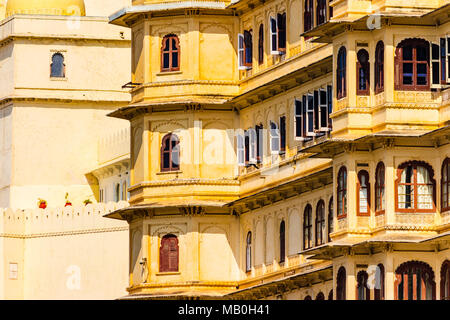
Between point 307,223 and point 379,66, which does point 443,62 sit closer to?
point 379,66

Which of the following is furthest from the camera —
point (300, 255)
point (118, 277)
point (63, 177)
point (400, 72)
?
point (63, 177)

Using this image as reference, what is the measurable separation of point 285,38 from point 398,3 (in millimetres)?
12185

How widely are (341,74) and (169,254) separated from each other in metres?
17.9

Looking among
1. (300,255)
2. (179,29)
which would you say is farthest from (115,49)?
(300,255)

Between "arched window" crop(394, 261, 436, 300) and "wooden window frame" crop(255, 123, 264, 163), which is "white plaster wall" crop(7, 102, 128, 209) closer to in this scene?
"wooden window frame" crop(255, 123, 264, 163)

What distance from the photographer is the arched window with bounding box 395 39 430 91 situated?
79.6m

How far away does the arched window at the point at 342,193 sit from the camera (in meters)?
81.2

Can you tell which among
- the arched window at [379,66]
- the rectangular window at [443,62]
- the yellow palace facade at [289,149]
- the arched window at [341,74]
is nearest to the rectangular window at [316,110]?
the yellow palace facade at [289,149]

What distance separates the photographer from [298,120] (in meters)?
90.2

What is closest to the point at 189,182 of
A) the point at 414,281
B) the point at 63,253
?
the point at 414,281

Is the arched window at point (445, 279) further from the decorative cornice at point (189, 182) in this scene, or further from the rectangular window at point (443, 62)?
the decorative cornice at point (189, 182)

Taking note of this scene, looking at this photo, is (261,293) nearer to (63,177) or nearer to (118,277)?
(118,277)
